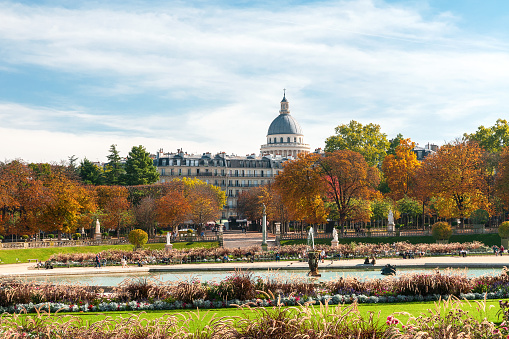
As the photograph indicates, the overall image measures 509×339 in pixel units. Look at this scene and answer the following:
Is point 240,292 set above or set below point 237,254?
above

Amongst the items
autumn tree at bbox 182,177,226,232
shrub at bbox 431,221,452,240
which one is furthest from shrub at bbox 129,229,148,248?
shrub at bbox 431,221,452,240

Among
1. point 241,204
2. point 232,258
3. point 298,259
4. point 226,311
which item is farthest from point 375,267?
point 241,204

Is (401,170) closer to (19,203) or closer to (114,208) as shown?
(114,208)

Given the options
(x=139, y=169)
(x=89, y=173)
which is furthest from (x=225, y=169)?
(x=89, y=173)

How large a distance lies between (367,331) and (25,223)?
53635mm

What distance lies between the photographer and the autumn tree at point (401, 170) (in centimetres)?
7119

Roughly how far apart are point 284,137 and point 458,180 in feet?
382

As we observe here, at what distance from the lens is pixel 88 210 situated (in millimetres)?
65562

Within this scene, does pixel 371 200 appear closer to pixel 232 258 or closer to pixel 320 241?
pixel 320 241

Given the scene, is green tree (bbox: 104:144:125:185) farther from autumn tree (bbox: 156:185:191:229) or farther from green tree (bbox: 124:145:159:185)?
autumn tree (bbox: 156:185:191:229)

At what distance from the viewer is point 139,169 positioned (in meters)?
94.1

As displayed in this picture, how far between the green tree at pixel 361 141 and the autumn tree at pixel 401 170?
7861 millimetres

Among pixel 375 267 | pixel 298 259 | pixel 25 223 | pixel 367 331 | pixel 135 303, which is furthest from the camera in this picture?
pixel 25 223

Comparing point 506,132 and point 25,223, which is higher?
point 506,132
